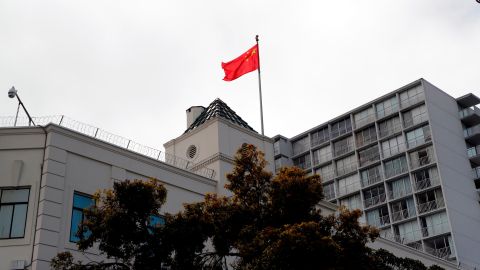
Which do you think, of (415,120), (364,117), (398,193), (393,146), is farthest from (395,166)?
(364,117)

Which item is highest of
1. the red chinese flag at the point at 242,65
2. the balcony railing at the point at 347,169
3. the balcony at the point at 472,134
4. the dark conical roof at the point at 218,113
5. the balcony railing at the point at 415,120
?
the balcony railing at the point at 415,120

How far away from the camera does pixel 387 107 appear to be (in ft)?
241

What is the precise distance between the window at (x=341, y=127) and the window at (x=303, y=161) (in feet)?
17.0

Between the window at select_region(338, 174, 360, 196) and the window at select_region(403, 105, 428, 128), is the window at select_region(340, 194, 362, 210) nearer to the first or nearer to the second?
the window at select_region(338, 174, 360, 196)

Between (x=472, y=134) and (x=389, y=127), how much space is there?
8.96 m

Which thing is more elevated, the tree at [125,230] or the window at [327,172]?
the window at [327,172]

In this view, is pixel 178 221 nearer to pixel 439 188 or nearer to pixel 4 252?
pixel 4 252

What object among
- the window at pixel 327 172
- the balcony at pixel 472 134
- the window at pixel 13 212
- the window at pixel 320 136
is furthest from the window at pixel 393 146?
the window at pixel 13 212

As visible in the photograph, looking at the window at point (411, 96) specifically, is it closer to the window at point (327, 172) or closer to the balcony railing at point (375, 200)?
the balcony railing at point (375, 200)

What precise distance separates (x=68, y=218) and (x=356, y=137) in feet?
191

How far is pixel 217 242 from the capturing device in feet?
62.1

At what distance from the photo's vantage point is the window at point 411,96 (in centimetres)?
6936

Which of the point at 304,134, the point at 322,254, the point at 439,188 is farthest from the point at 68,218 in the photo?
the point at 304,134

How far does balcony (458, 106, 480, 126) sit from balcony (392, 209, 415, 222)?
13.0 m
